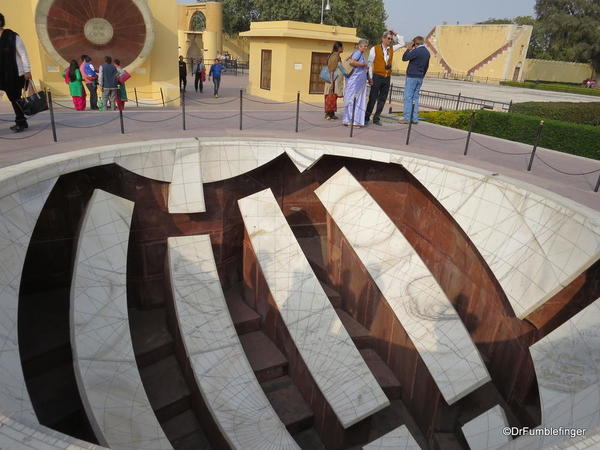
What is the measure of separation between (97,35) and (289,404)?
10.4 meters

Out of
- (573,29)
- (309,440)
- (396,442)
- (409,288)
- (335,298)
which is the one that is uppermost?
(573,29)

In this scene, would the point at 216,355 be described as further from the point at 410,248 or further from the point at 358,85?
the point at 358,85

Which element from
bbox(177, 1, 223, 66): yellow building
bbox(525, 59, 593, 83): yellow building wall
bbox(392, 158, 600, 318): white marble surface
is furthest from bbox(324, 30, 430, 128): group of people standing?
bbox(525, 59, 593, 83): yellow building wall

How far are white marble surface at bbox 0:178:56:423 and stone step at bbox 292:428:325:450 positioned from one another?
3.67 m

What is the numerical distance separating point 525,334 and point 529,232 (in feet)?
4.34

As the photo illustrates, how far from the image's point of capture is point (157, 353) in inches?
259

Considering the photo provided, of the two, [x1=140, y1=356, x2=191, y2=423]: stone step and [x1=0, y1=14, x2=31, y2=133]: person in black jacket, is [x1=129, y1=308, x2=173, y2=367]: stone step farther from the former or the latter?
[x1=0, y1=14, x2=31, y2=133]: person in black jacket

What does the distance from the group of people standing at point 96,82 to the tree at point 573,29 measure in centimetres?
4440

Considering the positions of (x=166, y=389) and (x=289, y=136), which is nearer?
(x=166, y=389)

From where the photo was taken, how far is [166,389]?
6117 millimetres

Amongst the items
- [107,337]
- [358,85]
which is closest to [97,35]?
[358,85]

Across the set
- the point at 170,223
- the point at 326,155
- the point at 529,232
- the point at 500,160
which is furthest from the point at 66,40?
the point at 529,232

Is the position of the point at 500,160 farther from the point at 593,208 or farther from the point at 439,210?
the point at 593,208

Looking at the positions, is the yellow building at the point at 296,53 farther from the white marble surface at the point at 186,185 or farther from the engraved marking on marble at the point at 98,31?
the white marble surface at the point at 186,185
